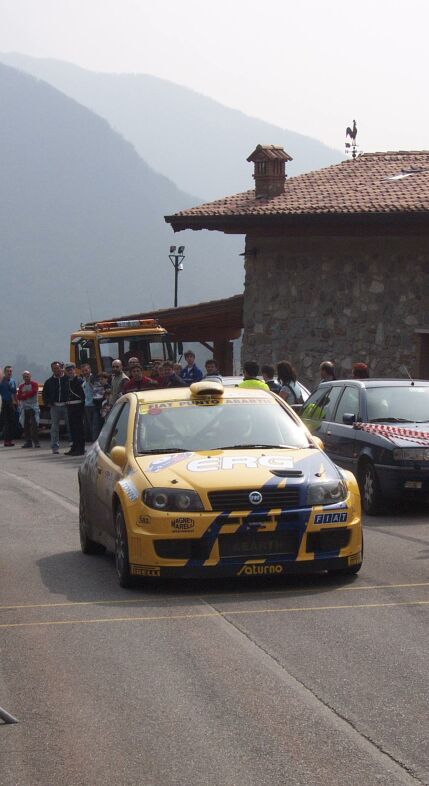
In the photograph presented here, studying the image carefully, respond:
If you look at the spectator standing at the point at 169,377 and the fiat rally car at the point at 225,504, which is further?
the spectator standing at the point at 169,377

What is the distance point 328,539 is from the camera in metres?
9.12

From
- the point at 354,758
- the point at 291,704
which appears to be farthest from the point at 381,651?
the point at 354,758

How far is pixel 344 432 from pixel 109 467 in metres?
5.59

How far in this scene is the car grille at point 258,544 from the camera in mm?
8922

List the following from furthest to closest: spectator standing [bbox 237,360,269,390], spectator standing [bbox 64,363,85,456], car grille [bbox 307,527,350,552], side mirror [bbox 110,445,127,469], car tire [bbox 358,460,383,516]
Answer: spectator standing [bbox 64,363,85,456]
spectator standing [bbox 237,360,269,390]
car tire [bbox 358,460,383,516]
side mirror [bbox 110,445,127,469]
car grille [bbox 307,527,350,552]

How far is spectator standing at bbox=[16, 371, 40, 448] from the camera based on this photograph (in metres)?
30.9

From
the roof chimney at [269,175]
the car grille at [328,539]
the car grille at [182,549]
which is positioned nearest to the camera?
the car grille at [182,549]

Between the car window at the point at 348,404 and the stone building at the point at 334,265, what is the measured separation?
42.7 ft

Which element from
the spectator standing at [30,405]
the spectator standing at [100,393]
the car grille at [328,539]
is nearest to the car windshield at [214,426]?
the car grille at [328,539]

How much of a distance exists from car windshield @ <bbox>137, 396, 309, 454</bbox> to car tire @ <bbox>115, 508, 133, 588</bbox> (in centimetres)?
70

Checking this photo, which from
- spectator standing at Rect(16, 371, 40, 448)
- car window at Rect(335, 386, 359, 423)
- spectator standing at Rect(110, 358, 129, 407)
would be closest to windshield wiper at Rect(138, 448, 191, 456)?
car window at Rect(335, 386, 359, 423)

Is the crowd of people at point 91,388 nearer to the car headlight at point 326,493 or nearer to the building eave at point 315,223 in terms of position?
the building eave at point 315,223

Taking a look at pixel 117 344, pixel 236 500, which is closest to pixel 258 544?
pixel 236 500

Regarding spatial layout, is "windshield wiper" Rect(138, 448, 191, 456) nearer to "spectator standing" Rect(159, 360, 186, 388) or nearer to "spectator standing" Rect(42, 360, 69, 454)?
"spectator standing" Rect(159, 360, 186, 388)
